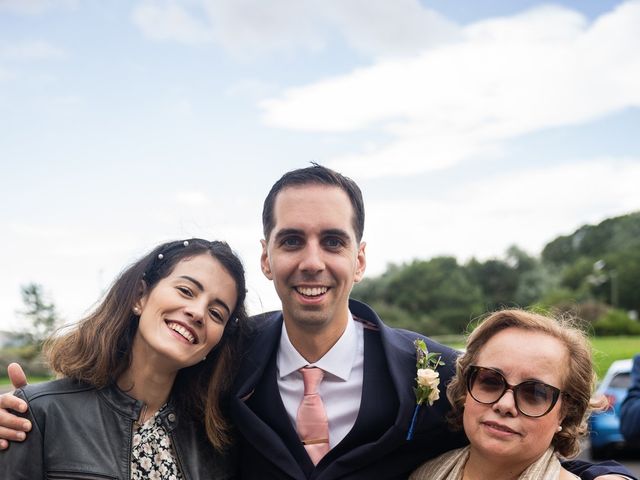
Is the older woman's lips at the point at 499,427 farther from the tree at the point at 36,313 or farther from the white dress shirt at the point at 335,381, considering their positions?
the tree at the point at 36,313

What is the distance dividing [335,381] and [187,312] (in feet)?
2.76

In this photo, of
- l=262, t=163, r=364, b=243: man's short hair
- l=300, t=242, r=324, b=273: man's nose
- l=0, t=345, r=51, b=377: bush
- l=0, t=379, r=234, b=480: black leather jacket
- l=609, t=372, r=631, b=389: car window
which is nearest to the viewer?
l=0, t=379, r=234, b=480: black leather jacket

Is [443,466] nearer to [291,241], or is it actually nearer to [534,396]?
[534,396]

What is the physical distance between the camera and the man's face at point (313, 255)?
11.2 ft

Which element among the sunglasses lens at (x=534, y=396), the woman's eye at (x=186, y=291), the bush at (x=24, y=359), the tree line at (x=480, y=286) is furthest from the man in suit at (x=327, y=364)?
the tree line at (x=480, y=286)

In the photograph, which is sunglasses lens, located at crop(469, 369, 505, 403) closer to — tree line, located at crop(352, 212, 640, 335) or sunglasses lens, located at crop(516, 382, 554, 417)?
sunglasses lens, located at crop(516, 382, 554, 417)

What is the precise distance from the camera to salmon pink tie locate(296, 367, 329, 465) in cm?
335

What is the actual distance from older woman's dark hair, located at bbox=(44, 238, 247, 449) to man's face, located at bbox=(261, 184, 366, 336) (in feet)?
1.01

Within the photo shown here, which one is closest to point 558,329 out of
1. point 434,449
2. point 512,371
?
point 512,371

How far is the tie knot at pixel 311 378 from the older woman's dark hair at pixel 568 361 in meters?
0.78

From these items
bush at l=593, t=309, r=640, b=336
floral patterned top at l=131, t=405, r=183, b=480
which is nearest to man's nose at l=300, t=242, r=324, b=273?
floral patterned top at l=131, t=405, r=183, b=480

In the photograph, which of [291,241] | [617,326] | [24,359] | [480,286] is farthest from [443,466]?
[480,286]

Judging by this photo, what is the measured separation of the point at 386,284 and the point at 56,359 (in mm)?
63086

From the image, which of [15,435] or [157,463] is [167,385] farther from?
[15,435]
